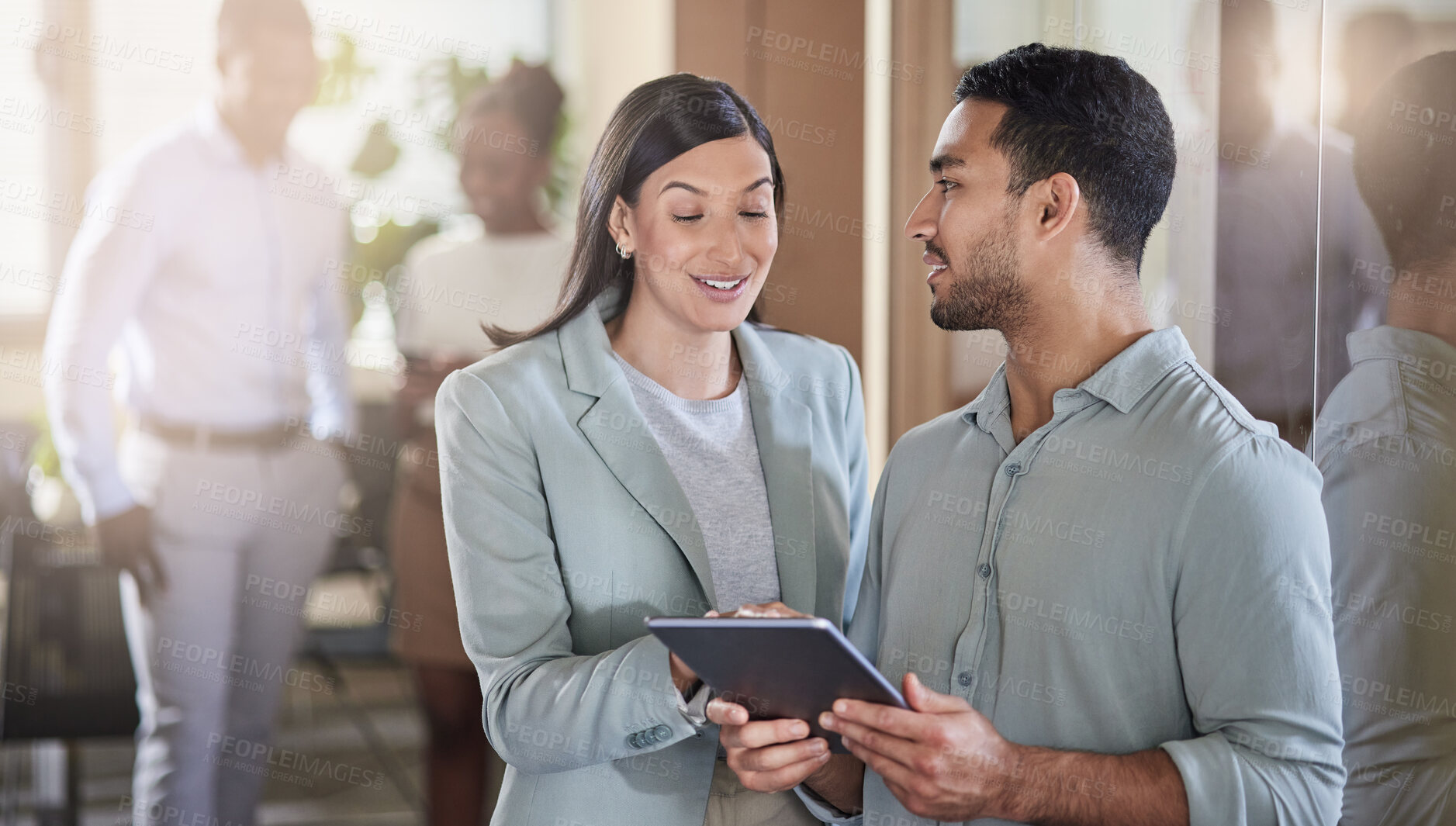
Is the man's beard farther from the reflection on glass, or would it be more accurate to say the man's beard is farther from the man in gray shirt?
the reflection on glass

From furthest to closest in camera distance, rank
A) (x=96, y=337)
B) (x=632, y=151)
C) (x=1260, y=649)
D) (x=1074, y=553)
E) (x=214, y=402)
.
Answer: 1. (x=214, y=402)
2. (x=96, y=337)
3. (x=632, y=151)
4. (x=1074, y=553)
5. (x=1260, y=649)

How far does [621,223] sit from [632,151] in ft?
0.36

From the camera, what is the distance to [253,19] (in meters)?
3.03

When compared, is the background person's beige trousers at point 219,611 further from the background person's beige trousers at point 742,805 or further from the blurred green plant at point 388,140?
the background person's beige trousers at point 742,805

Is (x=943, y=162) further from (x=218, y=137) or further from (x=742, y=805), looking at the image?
(x=218, y=137)

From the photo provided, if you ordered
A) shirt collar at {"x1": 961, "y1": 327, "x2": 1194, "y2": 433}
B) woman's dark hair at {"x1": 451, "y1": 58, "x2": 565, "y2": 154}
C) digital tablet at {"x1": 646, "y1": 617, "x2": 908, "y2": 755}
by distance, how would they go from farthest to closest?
1. woman's dark hair at {"x1": 451, "y1": 58, "x2": 565, "y2": 154}
2. shirt collar at {"x1": 961, "y1": 327, "x2": 1194, "y2": 433}
3. digital tablet at {"x1": 646, "y1": 617, "x2": 908, "y2": 755}

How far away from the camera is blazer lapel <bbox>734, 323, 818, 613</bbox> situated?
1.58m

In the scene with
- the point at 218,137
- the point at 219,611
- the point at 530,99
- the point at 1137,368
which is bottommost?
the point at 219,611

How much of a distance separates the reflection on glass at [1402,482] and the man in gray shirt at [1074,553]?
0.38 m

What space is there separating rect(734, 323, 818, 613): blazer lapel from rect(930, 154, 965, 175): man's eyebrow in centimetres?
43

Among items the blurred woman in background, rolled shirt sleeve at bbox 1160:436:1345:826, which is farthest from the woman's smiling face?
the blurred woman in background

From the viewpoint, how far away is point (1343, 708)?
1570mm

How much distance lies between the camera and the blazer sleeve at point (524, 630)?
1.37 m

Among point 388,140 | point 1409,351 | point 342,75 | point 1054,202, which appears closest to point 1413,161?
point 1409,351
